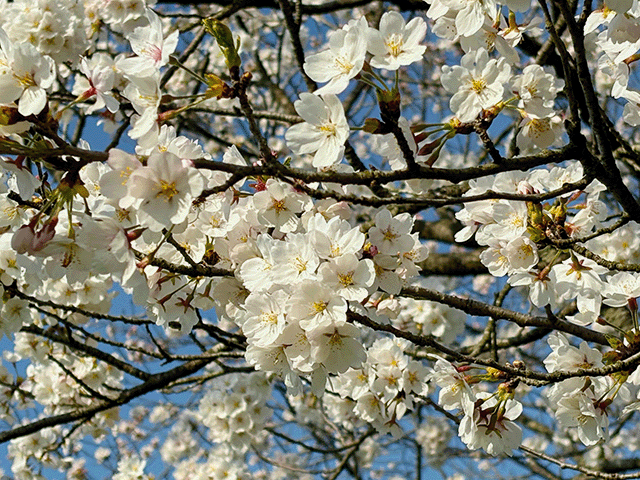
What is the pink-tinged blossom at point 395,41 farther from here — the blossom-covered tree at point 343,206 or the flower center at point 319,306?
the flower center at point 319,306

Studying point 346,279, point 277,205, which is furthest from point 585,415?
point 277,205

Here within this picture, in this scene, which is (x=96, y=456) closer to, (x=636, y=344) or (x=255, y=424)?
(x=255, y=424)

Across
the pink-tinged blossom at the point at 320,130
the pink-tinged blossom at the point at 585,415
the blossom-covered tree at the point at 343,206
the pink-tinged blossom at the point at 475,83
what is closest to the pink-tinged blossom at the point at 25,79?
the blossom-covered tree at the point at 343,206

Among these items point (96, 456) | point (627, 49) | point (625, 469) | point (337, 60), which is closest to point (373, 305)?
point (337, 60)

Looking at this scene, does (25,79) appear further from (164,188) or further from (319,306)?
(319,306)

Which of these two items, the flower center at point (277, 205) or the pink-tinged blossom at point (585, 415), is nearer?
the flower center at point (277, 205)

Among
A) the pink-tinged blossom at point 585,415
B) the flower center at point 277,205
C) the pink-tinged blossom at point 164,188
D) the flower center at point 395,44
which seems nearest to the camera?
the pink-tinged blossom at point 164,188

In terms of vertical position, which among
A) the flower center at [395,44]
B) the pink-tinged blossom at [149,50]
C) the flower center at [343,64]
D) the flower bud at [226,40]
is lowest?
the flower center at [395,44]

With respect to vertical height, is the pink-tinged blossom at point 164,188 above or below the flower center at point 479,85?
above

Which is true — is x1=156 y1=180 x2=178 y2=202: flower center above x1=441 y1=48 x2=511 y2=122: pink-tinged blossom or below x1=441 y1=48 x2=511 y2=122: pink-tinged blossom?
above

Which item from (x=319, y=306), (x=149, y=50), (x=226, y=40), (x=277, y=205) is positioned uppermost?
(x=149, y=50)

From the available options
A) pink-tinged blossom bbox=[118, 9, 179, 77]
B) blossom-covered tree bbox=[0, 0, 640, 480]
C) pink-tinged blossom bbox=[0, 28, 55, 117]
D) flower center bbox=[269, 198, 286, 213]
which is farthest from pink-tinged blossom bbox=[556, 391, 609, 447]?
pink-tinged blossom bbox=[0, 28, 55, 117]

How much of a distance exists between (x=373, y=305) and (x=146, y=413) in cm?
759

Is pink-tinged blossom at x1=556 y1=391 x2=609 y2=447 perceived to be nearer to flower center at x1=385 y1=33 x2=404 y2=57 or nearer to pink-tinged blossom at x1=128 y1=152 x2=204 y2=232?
flower center at x1=385 y1=33 x2=404 y2=57
